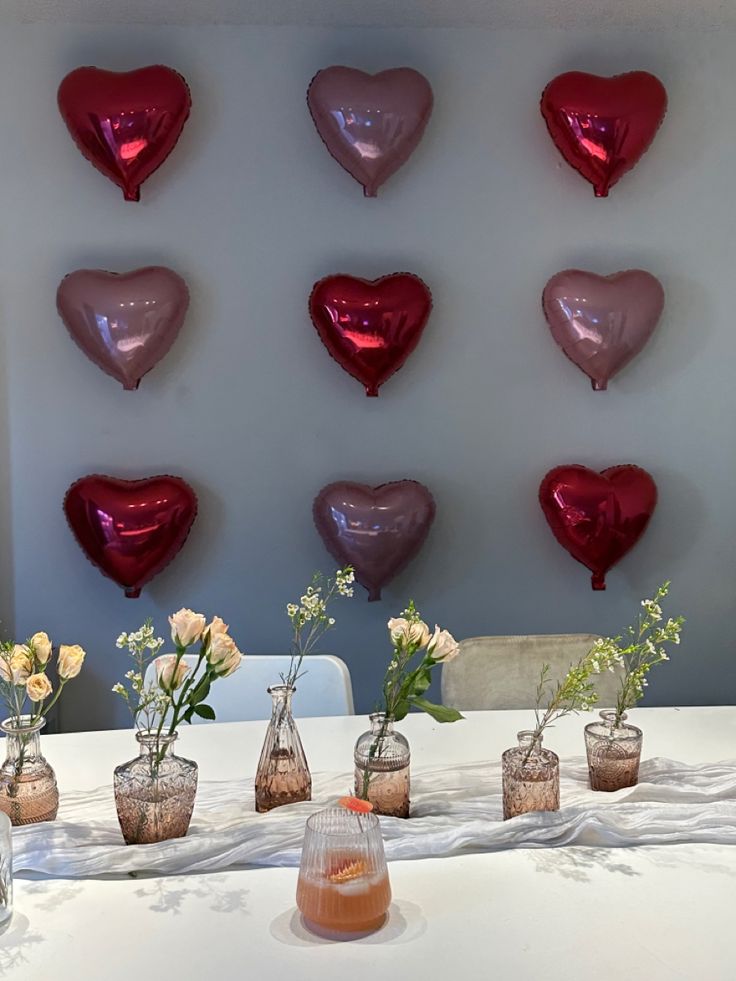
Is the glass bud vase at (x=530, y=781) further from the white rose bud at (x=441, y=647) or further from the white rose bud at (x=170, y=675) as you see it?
the white rose bud at (x=170, y=675)

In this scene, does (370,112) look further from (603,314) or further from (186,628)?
(186,628)

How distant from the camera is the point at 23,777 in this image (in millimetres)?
1167

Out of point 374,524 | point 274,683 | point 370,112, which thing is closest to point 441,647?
point 274,683

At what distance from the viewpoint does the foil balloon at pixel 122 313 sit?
89.6 inches

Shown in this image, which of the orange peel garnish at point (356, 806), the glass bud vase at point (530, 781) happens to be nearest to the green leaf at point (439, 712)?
the glass bud vase at point (530, 781)

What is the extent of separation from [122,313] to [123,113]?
0.49 metres

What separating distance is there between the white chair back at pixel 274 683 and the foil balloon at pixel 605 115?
1.50 meters

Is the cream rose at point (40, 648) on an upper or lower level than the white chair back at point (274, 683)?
upper

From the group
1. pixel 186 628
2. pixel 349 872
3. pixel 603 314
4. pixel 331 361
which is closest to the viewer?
pixel 349 872

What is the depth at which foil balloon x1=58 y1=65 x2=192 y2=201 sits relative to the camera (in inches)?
88.1

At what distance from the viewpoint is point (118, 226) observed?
2.41 m

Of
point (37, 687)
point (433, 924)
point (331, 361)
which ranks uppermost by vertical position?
point (331, 361)

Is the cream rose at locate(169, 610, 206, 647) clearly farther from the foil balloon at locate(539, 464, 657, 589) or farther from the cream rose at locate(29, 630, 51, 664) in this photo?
the foil balloon at locate(539, 464, 657, 589)

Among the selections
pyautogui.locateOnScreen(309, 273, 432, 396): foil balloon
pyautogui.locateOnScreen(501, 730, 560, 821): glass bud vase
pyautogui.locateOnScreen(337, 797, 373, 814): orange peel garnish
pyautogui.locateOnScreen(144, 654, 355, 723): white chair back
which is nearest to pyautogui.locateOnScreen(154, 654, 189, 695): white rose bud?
pyautogui.locateOnScreen(337, 797, 373, 814): orange peel garnish
